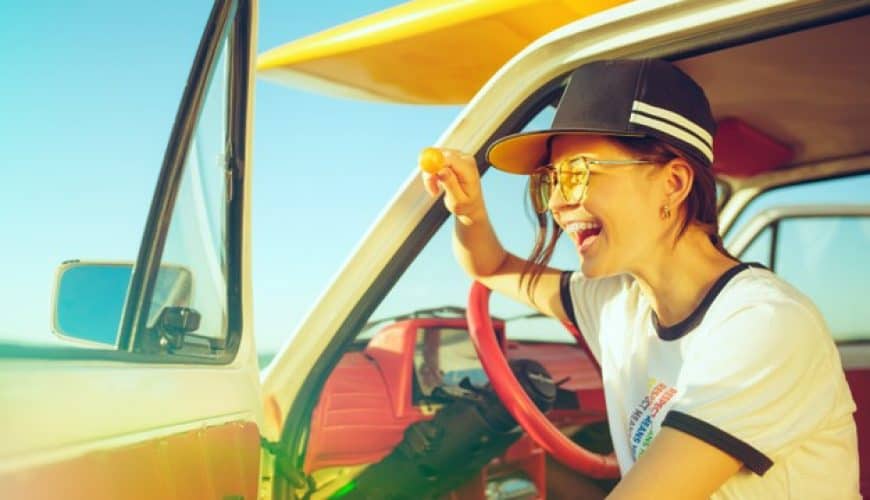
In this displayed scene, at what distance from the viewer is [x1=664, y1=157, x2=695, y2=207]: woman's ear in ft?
5.89

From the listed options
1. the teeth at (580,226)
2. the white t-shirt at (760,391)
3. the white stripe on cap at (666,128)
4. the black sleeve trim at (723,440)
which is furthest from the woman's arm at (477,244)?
the black sleeve trim at (723,440)

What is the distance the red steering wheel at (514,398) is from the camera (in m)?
2.26

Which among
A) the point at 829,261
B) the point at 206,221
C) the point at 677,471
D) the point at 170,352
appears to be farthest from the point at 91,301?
the point at 829,261

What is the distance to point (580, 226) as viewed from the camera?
1.84m

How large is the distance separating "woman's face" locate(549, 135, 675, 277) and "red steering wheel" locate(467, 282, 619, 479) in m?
0.55

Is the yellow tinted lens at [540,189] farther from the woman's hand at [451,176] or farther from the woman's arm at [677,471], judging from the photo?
the woman's arm at [677,471]

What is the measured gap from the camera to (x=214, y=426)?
1526 millimetres

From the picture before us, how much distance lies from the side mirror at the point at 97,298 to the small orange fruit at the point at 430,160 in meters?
0.49

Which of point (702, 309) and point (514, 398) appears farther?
point (514, 398)

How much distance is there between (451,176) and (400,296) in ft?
1.12

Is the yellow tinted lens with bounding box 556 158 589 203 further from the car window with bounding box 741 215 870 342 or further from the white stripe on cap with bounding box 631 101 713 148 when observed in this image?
the car window with bounding box 741 215 870 342

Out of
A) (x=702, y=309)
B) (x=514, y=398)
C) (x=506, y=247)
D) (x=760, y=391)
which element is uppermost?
(x=506, y=247)

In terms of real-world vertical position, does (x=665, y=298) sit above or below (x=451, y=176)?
below

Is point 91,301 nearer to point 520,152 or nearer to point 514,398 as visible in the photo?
point 520,152
